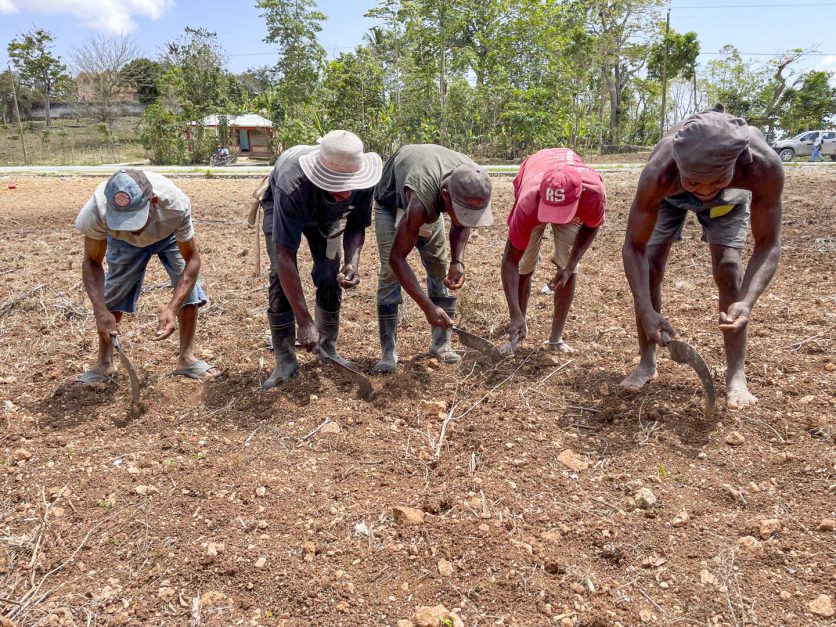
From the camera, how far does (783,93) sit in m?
25.5

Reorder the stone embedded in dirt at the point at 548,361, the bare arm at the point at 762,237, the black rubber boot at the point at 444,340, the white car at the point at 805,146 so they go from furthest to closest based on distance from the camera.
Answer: the white car at the point at 805,146 → the black rubber boot at the point at 444,340 → the stone embedded in dirt at the point at 548,361 → the bare arm at the point at 762,237

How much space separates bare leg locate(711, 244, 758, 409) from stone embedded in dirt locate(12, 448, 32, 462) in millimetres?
3182

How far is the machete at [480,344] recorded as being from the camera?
3.33 meters

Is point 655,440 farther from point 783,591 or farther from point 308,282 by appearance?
point 308,282

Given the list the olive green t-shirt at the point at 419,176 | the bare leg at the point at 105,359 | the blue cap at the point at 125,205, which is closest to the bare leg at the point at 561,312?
the olive green t-shirt at the point at 419,176

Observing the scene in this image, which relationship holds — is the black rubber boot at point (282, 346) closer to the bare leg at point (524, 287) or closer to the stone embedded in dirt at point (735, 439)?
the bare leg at point (524, 287)

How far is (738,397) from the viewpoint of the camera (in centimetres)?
276

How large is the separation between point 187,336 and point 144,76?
3319cm

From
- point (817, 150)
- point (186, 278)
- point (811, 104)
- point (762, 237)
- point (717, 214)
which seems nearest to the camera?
point (762, 237)

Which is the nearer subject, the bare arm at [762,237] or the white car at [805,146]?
the bare arm at [762,237]

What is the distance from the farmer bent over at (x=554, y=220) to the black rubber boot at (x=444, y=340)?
1.36 ft

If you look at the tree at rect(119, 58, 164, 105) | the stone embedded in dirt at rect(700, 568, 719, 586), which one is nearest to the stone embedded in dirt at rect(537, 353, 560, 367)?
the stone embedded in dirt at rect(700, 568, 719, 586)

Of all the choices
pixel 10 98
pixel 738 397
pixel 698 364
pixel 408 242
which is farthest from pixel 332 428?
pixel 10 98

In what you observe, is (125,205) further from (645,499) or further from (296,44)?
(296,44)
